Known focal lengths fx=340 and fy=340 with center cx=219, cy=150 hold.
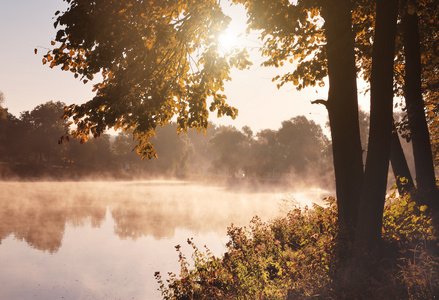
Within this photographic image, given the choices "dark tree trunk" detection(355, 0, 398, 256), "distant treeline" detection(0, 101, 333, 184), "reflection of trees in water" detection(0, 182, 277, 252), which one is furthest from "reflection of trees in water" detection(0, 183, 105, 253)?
"distant treeline" detection(0, 101, 333, 184)

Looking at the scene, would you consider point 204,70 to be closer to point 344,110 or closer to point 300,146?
point 344,110

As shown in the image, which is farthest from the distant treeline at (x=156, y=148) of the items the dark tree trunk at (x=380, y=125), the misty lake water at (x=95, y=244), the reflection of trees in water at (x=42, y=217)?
the dark tree trunk at (x=380, y=125)

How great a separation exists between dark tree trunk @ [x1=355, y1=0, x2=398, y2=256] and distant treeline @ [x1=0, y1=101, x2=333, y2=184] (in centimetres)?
5400

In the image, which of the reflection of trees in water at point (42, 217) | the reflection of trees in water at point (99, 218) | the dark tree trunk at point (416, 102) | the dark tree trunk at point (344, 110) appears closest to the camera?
the dark tree trunk at point (344, 110)

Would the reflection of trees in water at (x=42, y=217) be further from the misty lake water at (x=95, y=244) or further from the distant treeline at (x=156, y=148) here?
the distant treeline at (x=156, y=148)

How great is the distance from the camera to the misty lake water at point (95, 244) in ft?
31.5

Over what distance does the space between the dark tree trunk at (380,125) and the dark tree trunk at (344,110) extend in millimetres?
835

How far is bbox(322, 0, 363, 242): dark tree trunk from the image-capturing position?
23.7 feet

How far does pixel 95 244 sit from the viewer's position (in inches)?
572

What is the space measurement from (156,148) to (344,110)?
72563mm

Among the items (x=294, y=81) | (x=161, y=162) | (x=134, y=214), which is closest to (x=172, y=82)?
(x=294, y=81)

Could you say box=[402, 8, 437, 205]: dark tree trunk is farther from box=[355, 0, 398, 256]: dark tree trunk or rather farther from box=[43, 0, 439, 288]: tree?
box=[355, 0, 398, 256]: dark tree trunk

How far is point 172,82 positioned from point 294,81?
13.1 ft

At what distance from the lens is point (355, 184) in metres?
7.27
